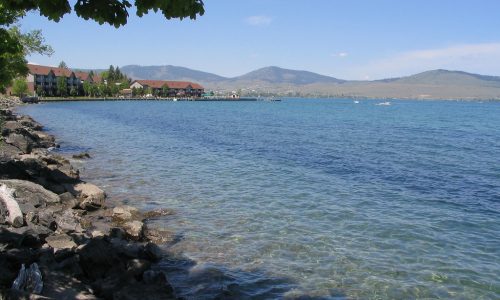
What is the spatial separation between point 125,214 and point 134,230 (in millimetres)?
2448

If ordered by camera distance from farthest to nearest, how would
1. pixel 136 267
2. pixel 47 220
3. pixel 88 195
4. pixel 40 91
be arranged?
pixel 40 91
pixel 88 195
pixel 47 220
pixel 136 267

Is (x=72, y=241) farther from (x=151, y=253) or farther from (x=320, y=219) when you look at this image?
(x=320, y=219)

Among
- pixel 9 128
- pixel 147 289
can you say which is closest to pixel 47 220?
pixel 147 289

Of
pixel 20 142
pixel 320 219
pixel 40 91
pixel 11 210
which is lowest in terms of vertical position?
pixel 320 219

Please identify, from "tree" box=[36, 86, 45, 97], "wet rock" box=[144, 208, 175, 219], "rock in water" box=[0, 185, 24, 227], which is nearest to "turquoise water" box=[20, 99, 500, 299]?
"wet rock" box=[144, 208, 175, 219]

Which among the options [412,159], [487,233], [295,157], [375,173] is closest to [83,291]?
[487,233]

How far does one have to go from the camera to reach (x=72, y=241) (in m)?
14.3

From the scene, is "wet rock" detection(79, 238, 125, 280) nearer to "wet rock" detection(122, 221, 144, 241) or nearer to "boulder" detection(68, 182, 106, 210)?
"wet rock" detection(122, 221, 144, 241)

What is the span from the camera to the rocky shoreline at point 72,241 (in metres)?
10.6

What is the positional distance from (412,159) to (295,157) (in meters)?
10.5

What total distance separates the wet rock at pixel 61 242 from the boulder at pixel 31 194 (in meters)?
4.12

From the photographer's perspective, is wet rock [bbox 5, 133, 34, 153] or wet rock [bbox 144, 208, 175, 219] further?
wet rock [bbox 5, 133, 34, 153]

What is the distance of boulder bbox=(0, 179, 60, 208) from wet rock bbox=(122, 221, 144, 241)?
385 cm

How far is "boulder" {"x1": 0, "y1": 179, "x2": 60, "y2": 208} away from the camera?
1827 cm
